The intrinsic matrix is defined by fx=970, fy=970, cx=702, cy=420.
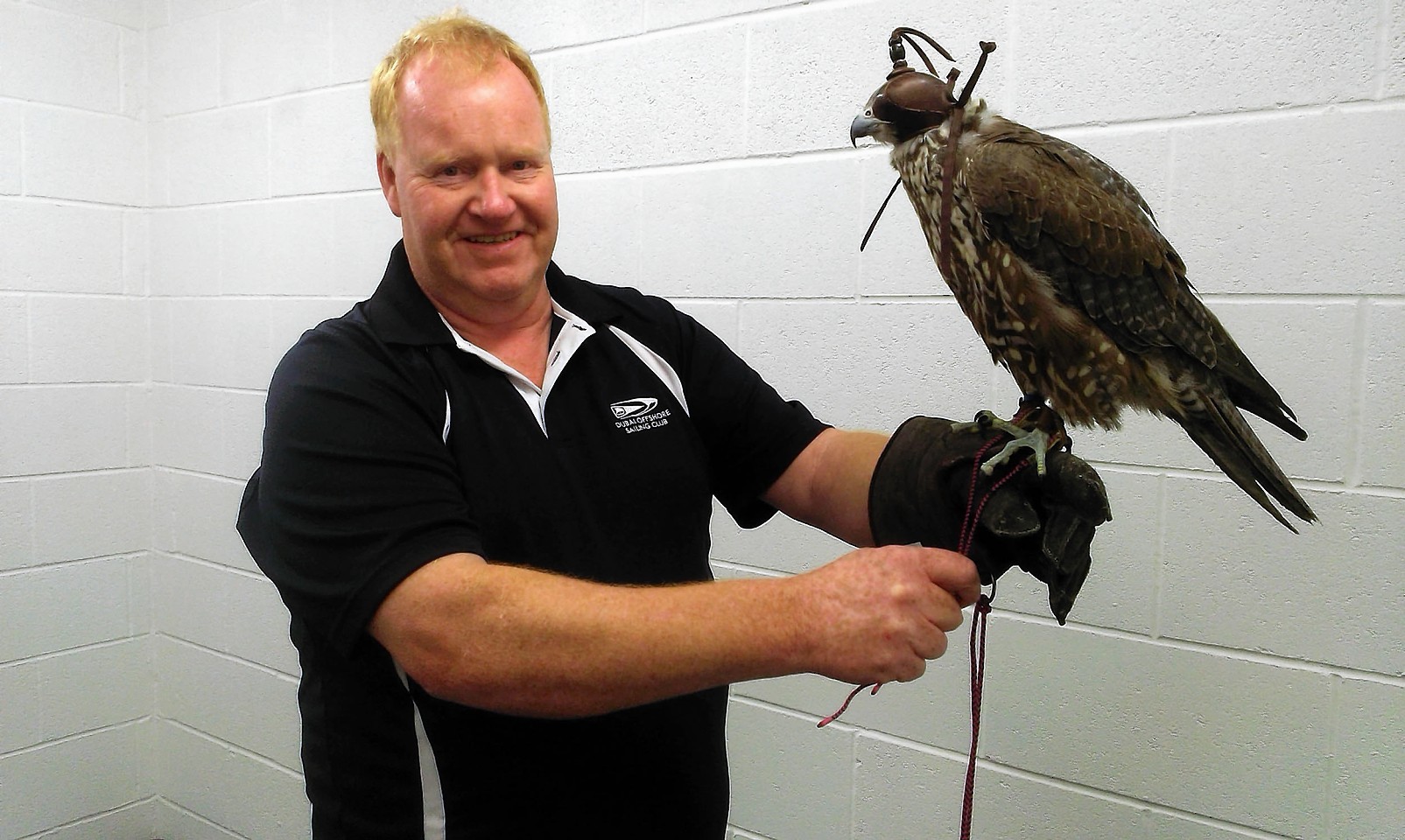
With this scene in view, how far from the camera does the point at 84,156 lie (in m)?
2.74

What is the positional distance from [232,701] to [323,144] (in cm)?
163

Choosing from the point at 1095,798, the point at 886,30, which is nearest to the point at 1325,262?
the point at 886,30

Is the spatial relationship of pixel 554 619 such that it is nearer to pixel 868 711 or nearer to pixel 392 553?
pixel 392 553

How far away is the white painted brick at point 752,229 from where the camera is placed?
1744 mm

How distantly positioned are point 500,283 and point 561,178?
91cm

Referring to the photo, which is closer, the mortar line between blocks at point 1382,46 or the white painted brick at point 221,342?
the mortar line between blocks at point 1382,46

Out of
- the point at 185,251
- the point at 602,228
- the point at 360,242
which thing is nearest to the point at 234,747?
the point at 185,251

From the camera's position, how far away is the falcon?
962 millimetres

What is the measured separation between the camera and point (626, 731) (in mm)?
1250

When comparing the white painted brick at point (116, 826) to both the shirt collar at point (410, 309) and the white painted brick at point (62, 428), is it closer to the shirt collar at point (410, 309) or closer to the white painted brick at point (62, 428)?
the white painted brick at point (62, 428)

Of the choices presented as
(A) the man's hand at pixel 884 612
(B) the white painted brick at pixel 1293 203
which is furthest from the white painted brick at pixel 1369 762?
(A) the man's hand at pixel 884 612

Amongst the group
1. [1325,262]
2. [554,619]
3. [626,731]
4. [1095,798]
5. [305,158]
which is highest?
Result: [305,158]

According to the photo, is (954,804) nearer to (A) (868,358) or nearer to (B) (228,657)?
(A) (868,358)

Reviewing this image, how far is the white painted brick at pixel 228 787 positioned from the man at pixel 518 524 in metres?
1.67
